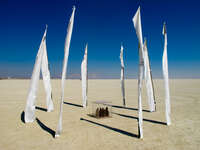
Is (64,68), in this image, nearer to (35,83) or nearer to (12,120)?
(35,83)

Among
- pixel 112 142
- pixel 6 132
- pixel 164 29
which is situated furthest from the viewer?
pixel 164 29

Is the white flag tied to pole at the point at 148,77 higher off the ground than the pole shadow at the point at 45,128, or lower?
higher

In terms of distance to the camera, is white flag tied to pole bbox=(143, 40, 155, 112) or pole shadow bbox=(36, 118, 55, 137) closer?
pole shadow bbox=(36, 118, 55, 137)

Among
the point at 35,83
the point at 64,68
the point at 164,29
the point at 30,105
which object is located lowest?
the point at 30,105

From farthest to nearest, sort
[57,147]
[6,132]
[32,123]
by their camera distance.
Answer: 1. [32,123]
2. [6,132]
3. [57,147]

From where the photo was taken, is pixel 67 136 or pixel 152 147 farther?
pixel 67 136

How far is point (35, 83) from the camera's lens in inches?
371

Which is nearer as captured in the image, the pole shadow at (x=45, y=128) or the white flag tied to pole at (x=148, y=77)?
the pole shadow at (x=45, y=128)

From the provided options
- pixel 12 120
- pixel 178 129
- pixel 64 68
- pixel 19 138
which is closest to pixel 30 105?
pixel 12 120

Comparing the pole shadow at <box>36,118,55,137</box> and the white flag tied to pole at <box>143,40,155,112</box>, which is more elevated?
the white flag tied to pole at <box>143,40,155,112</box>

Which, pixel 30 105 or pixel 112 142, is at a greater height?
pixel 30 105

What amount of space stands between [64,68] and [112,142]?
3804mm

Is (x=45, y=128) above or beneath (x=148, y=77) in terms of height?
beneath

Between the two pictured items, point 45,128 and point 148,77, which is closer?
point 45,128
